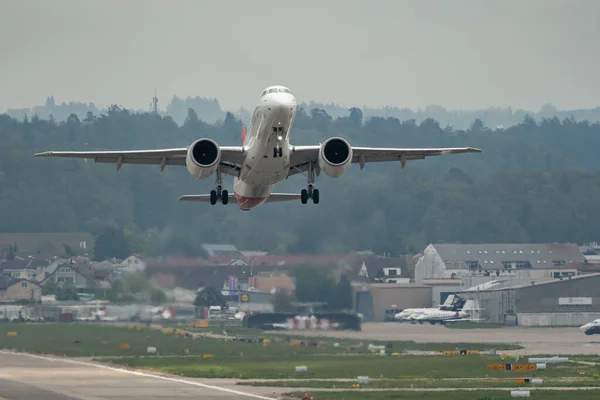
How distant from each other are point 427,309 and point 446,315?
3.40m

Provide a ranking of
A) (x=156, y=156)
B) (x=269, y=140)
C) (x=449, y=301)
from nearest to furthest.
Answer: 1. (x=269, y=140)
2. (x=156, y=156)
3. (x=449, y=301)

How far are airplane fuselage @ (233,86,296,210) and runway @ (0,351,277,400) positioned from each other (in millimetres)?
13206

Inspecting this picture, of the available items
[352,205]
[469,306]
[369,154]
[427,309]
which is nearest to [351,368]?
[369,154]

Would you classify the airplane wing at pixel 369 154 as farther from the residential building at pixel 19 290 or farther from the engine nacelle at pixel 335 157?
the residential building at pixel 19 290

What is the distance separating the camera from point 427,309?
12531cm

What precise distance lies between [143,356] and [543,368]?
2591 centimetres

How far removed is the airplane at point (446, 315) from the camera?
398 ft

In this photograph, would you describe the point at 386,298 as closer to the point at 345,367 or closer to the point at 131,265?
the point at 131,265

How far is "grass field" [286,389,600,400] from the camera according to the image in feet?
232

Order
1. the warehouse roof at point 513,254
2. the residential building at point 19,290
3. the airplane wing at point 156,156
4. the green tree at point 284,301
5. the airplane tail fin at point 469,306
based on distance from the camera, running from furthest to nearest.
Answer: the warehouse roof at point 513,254, the residential building at point 19,290, the airplane tail fin at point 469,306, the green tree at point 284,301, the airplane wing at point 156,156

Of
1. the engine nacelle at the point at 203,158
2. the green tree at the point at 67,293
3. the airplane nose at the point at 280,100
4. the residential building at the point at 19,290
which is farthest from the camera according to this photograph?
the residential building at the point at 19,290

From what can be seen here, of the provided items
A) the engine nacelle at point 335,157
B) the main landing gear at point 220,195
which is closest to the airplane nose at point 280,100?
the engine nacelle at point 335,157

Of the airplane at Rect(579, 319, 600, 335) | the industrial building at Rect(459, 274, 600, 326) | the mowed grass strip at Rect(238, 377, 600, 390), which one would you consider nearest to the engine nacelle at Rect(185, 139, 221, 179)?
the mowed grass strip at Rect(238, 377, 600, 390)

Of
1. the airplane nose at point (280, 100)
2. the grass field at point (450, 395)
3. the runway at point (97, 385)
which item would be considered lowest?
the grass field at point (450, 395)
